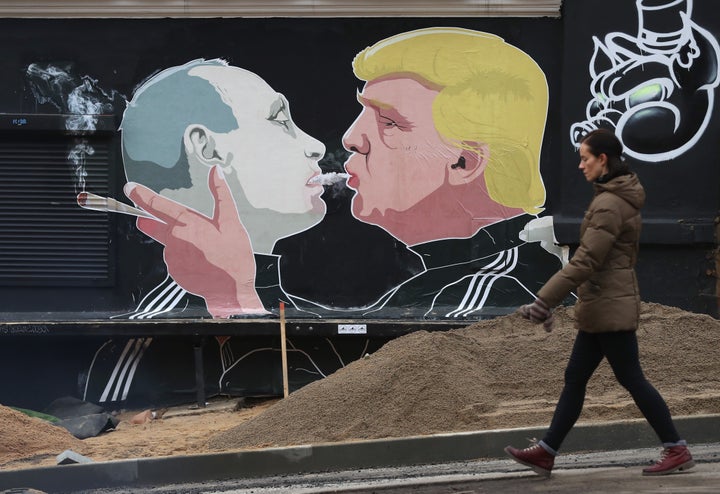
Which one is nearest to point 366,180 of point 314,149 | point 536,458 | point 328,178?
point 328,178

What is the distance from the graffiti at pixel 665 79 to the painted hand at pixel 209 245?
14.6 feet

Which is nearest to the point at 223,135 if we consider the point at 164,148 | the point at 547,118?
the point at 164,148

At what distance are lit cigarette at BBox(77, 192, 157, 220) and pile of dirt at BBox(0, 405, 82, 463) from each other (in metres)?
3.50

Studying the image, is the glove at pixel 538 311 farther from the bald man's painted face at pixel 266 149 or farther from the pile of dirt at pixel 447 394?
the bald man's painted face at pixel 266 149

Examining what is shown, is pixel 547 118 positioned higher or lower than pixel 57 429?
higher

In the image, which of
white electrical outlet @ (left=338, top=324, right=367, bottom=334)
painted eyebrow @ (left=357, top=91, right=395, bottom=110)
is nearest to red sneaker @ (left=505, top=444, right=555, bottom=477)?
white electrical outlet @ (left=338, top=324, right=367, bottom=334)

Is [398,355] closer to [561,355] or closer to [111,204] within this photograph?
[561,355]

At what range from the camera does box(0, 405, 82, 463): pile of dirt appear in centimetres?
752

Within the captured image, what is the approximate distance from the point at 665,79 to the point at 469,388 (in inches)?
203

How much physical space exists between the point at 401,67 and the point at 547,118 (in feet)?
5.83

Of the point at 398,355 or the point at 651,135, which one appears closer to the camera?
the point at 398,355

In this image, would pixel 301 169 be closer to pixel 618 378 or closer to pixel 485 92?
pixel 485 92

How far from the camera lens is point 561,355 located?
7867mm

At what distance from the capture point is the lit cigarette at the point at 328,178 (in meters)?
11.1
